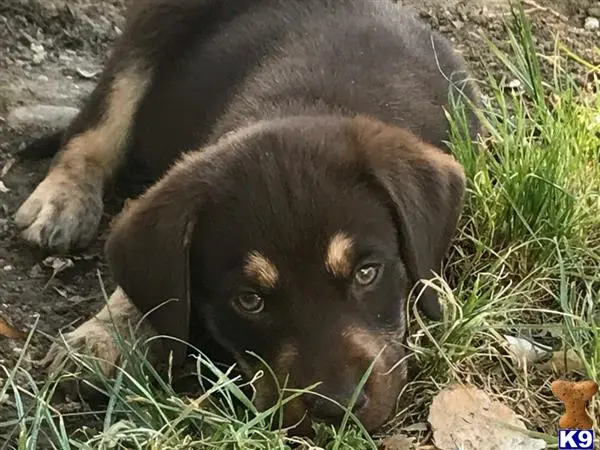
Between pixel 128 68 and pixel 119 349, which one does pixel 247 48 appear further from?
pixel 119 349

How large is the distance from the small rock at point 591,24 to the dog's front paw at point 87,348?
2.51 m

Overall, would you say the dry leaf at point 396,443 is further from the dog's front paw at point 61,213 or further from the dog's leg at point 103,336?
the dog's front paw at point 61,213

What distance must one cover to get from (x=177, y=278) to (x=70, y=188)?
1260 millimetres

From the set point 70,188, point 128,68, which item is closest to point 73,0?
point 128,68

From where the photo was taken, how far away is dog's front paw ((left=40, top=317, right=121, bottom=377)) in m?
3.26

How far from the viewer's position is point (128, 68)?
13.8 ft

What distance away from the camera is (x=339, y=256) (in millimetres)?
2795

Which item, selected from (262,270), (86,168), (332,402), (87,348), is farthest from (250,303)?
(86,168)

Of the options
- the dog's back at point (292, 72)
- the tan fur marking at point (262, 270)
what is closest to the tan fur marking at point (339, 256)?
the tan fur marking at point (262, 270)

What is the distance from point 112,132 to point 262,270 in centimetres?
160

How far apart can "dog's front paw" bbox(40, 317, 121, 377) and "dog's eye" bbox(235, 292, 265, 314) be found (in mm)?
520

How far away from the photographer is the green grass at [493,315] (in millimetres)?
2865

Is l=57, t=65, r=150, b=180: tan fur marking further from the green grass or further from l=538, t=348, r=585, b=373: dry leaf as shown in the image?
l=538, t=348, r=585, b=373: dry leaf

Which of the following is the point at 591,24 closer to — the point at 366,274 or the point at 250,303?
the point at 366,274
